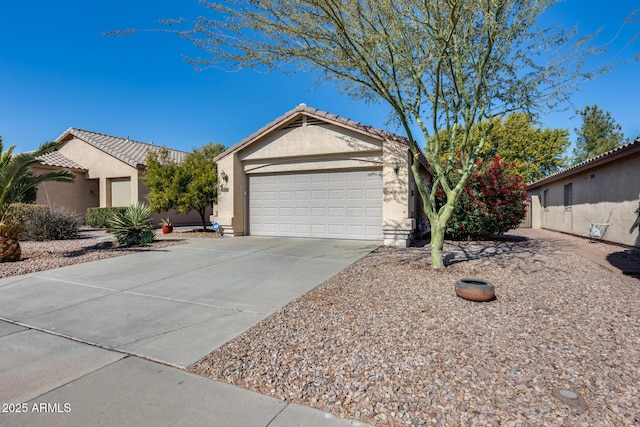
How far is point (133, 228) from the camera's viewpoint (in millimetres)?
10047

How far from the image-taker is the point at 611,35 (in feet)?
21.2

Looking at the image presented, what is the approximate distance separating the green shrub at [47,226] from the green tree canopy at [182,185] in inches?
121

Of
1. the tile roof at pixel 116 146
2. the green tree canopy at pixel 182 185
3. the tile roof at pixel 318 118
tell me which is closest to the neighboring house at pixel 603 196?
the tile roof at pixel 318 118

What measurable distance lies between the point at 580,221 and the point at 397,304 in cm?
1295

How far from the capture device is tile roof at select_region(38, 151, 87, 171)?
17672 mm

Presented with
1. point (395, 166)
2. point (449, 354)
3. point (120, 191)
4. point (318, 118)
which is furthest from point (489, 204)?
point (120, 191)

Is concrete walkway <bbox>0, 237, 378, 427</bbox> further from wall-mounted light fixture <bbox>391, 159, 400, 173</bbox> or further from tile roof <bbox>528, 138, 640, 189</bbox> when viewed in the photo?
tile roof <bbox>528, 138, 640, 189</bbox>

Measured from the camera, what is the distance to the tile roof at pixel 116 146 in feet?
58.4

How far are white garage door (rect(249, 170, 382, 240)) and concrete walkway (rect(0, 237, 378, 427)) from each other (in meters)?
3.51

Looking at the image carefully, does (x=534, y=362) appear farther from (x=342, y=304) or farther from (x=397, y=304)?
(x=342, y=304)

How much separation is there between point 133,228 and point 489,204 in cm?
1173

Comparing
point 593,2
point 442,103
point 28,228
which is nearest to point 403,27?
point 442,103

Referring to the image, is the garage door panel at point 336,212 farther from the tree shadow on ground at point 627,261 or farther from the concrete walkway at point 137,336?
the tree shadow on ground at point 627,261

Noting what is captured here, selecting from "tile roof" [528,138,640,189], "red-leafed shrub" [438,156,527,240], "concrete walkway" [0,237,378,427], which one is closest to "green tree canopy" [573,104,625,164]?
"tile roof" [528,138,640,189]
